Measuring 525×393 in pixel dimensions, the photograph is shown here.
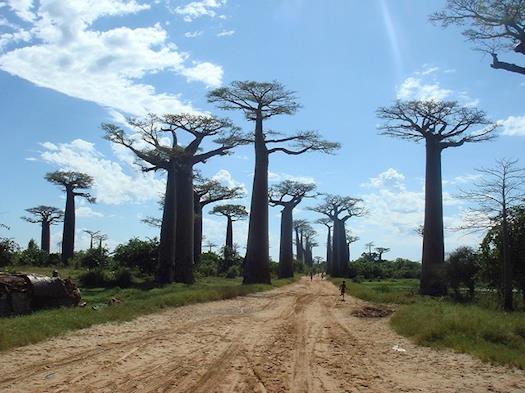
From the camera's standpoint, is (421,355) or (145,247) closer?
(421,355)

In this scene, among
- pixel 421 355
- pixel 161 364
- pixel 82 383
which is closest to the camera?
pixel 82 383

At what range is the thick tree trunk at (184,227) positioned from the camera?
90.6ft

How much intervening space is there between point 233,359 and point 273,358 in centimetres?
59

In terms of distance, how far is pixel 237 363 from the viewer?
23.4 ft

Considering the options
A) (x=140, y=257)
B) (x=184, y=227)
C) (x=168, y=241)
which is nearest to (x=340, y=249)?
(x=140, y=257)

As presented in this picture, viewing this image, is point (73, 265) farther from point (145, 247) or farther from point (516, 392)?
point (516, 392)

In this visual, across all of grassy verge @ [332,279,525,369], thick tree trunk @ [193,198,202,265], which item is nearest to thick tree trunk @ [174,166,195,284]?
thick tree trunk @ [193,198,202,265]

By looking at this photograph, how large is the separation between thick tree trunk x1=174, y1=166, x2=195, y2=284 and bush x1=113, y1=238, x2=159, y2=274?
431 cm

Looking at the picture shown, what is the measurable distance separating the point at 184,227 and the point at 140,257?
17.9 ft

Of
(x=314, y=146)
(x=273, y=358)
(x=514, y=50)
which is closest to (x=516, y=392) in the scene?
(x=273, y=358)

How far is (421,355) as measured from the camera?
27.5 ft

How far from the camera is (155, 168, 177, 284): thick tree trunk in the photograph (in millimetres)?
26578

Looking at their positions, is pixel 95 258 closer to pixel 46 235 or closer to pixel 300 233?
pixel 46 235

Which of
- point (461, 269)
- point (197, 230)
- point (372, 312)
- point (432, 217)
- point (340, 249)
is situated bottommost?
point (372, 312)
